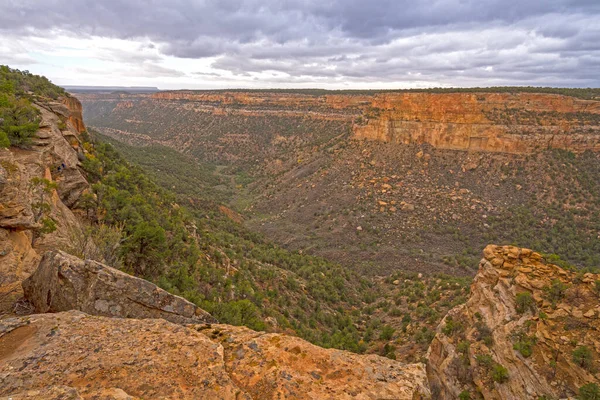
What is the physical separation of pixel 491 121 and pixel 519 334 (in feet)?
144

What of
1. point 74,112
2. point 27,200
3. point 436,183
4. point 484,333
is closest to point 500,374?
point 484,333

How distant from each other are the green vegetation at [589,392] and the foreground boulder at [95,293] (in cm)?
1000

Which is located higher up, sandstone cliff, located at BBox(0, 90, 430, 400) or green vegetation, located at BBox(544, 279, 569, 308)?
sandstone cliff, located at BBox(0, 90, 430, 400)

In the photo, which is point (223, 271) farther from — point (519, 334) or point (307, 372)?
point (307, 372)

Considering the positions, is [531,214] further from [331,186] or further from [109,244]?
[109,244]

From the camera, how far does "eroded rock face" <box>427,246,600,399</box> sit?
9.94m

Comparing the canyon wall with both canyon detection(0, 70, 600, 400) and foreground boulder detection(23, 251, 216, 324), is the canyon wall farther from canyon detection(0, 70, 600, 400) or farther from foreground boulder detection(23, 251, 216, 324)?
foreground boulder detection(23, 251, 216, 324)

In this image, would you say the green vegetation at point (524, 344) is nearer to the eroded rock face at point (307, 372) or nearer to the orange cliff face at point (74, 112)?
the eroded rock face at point (307, 372)

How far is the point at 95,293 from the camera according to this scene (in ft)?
22.6

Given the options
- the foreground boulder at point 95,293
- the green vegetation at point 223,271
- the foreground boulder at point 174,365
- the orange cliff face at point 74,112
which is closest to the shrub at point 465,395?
the green vegetation at point 223,271

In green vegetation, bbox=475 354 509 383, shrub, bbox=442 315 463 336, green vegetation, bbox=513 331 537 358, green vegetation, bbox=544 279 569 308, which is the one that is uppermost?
green vegetation, bbox=544 279 569 308

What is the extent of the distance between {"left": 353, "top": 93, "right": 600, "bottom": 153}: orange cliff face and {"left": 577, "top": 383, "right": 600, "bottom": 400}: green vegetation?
44674 millimetres

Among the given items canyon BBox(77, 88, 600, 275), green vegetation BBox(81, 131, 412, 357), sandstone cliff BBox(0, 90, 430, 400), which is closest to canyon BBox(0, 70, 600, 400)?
sandstone cliff BBox(0, 90, 430, 400)

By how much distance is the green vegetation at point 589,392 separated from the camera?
28.4 ft
